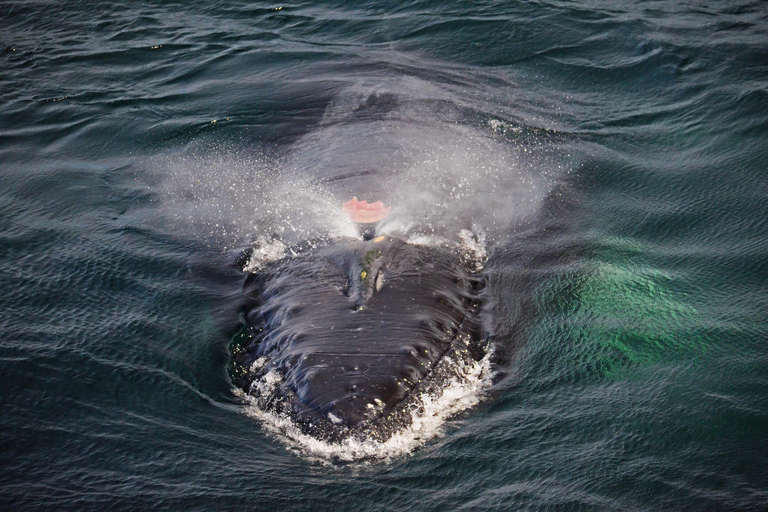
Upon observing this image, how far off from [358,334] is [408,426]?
3.15 ft

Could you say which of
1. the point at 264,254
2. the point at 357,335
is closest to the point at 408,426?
the point at 357,335

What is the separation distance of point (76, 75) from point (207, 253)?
22.3 feet

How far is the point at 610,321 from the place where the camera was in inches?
317

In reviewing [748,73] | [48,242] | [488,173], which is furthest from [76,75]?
[748,73]

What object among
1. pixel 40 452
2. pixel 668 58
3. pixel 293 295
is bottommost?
pixel 40 452

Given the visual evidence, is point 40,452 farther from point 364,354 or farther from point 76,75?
point 76,75

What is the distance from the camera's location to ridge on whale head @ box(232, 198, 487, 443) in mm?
6438

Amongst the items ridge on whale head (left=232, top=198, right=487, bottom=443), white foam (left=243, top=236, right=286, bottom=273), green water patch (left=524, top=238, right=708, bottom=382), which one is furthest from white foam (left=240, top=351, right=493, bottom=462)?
white foam (left=243, top=236, right=286, bottom=273)

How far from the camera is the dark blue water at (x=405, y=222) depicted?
6402 millimetres

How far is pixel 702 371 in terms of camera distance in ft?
24.4

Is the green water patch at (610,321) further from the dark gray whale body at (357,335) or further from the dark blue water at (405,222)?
the dark gray whale body at (357,335)

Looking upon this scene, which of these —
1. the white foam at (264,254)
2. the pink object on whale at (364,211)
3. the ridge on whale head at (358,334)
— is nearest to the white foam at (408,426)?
the ridge on whale head at (358,334)

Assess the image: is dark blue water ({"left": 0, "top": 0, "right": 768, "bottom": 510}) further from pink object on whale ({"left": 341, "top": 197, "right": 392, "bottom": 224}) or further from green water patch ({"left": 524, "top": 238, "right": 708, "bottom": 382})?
pink object on whale ({"left": 341, "top": 197, "right": 392, "bottom": 224})

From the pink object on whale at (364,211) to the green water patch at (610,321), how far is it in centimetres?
195
